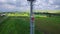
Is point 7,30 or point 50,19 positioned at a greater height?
point 50,19

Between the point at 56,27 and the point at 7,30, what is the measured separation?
A: 4.88 ft

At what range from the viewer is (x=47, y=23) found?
4391 mm

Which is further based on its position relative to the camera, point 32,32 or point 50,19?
point 50,19

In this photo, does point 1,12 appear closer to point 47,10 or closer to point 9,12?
point 9,12

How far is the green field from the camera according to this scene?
14.4 feet

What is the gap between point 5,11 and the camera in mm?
4422

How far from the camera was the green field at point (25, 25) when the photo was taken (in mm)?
4375

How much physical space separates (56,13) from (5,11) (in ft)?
5.11

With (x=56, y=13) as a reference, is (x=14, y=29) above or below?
below

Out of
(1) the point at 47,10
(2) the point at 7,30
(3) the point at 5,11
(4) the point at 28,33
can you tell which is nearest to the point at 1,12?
(3) the point at 5,11

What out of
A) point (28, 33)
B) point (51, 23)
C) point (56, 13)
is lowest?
point (28, 33)

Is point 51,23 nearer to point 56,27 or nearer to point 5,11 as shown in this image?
point 56,27

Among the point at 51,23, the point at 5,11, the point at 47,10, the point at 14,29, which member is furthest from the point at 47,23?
the point at 5,11

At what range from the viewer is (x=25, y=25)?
444 centimetres
